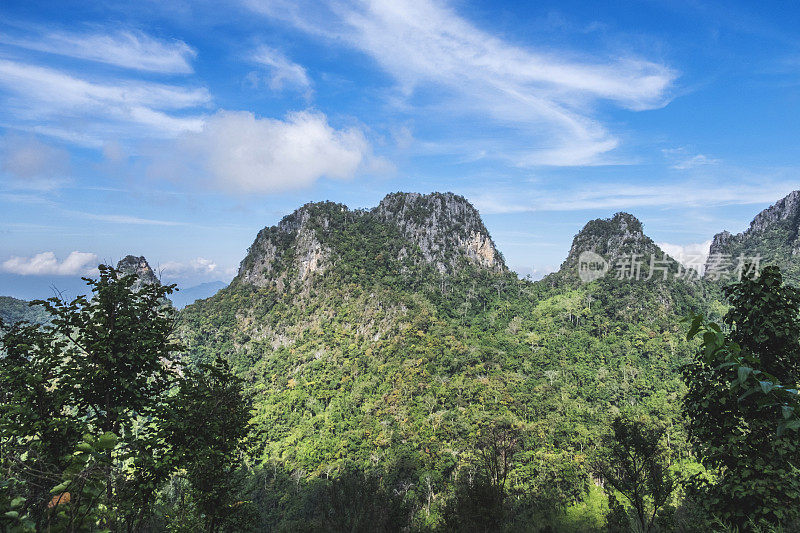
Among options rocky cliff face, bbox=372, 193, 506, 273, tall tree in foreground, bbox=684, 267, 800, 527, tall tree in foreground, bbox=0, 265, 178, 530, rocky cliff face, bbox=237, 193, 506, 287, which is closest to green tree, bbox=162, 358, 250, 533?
tall tree in foreground, bbox=0, 265, 178, 530

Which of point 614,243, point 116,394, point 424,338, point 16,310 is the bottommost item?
point 424,338

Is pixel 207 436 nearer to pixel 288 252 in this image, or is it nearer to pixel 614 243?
pixel 288 252

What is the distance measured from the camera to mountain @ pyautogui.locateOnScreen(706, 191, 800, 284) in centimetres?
9844

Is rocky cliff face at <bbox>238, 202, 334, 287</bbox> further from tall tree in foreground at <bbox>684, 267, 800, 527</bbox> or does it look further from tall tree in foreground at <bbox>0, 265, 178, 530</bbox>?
tall tree in foreground at <bbox>684, 267, 800, 527</bbox>

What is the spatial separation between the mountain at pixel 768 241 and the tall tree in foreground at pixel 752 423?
115 m

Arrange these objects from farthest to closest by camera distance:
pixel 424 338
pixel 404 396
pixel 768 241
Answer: pixel 768 241 < pixel 424 338 < pixel 404 396

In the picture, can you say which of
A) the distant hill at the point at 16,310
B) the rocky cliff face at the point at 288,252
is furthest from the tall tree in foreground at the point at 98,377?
the distant hill at the point at 16,310

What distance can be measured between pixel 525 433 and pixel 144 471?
5527cm

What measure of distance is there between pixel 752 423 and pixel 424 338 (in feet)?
238

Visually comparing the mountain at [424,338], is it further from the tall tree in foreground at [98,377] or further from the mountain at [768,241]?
the mountain at [768,241]

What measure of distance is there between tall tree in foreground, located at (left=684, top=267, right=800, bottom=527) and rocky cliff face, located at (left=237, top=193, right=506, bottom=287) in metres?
101

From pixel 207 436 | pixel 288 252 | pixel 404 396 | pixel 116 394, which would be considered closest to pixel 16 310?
pixel 288 252

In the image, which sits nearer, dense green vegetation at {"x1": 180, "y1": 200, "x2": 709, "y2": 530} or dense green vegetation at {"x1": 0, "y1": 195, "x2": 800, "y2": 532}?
dense green vegetation at {"x1": 0, "y1": 195, "x2": 800, "y2": 532}

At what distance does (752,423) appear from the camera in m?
6.70
